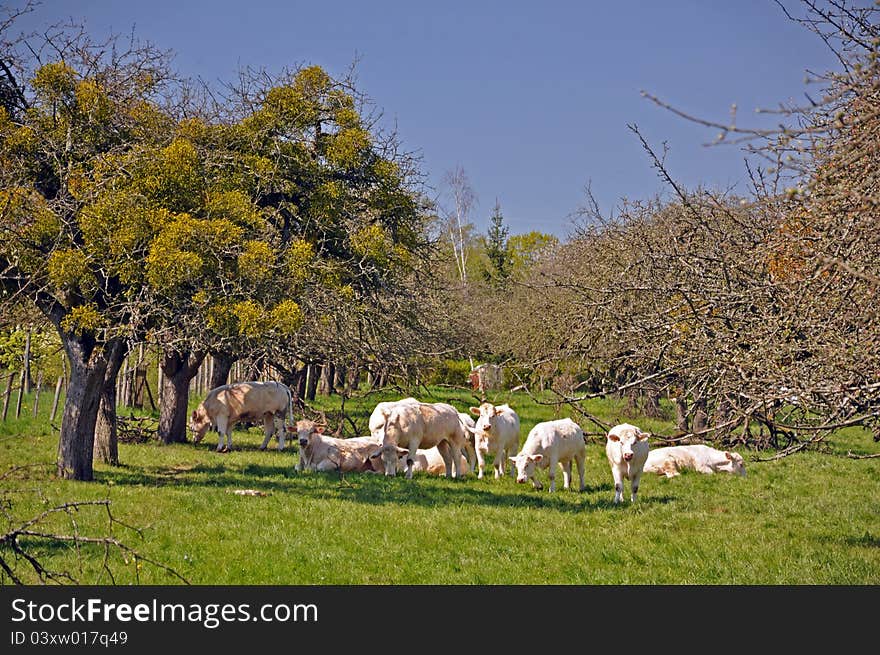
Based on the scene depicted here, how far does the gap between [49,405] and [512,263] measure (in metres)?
38.8

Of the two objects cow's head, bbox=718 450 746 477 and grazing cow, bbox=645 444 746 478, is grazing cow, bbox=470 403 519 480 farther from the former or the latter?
cow's head, bbox=718 450 746 477

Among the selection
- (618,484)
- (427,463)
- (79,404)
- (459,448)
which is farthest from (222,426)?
(618,484)

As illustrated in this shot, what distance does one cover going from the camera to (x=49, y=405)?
2877cm

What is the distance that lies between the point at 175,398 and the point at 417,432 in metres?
7.34

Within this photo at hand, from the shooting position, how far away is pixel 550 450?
52.7ft

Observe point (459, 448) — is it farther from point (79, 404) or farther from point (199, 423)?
point (199, 423)

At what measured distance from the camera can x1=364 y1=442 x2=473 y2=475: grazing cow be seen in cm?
1848

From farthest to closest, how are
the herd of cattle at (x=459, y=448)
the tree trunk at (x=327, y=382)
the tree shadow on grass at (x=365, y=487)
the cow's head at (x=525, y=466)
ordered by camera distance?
Result: the tree trunk at (x=327, y=382) → the herd of cattle at (x=459, y=448) → the cow's head at (x=525, y=466) → the tree shadow on grass at (x=365, y=487)

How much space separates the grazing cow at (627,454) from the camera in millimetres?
14711

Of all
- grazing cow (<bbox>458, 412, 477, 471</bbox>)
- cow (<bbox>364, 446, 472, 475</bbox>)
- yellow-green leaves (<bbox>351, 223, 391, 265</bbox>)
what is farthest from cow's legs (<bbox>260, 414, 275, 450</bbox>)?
yellow-green leaves (<bbox>351, 223, 391, 265</bbox>)

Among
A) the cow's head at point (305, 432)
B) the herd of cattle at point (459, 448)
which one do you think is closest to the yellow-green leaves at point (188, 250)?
the cow's head at point (305, 432)

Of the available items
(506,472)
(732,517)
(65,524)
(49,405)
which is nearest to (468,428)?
(506,472)

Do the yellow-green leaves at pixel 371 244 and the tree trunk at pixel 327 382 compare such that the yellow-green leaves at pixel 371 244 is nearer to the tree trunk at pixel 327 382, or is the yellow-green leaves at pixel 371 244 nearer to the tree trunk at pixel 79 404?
the tree trunk at pixel 79 404

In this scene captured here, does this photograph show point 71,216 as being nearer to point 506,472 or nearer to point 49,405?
point 506,472
